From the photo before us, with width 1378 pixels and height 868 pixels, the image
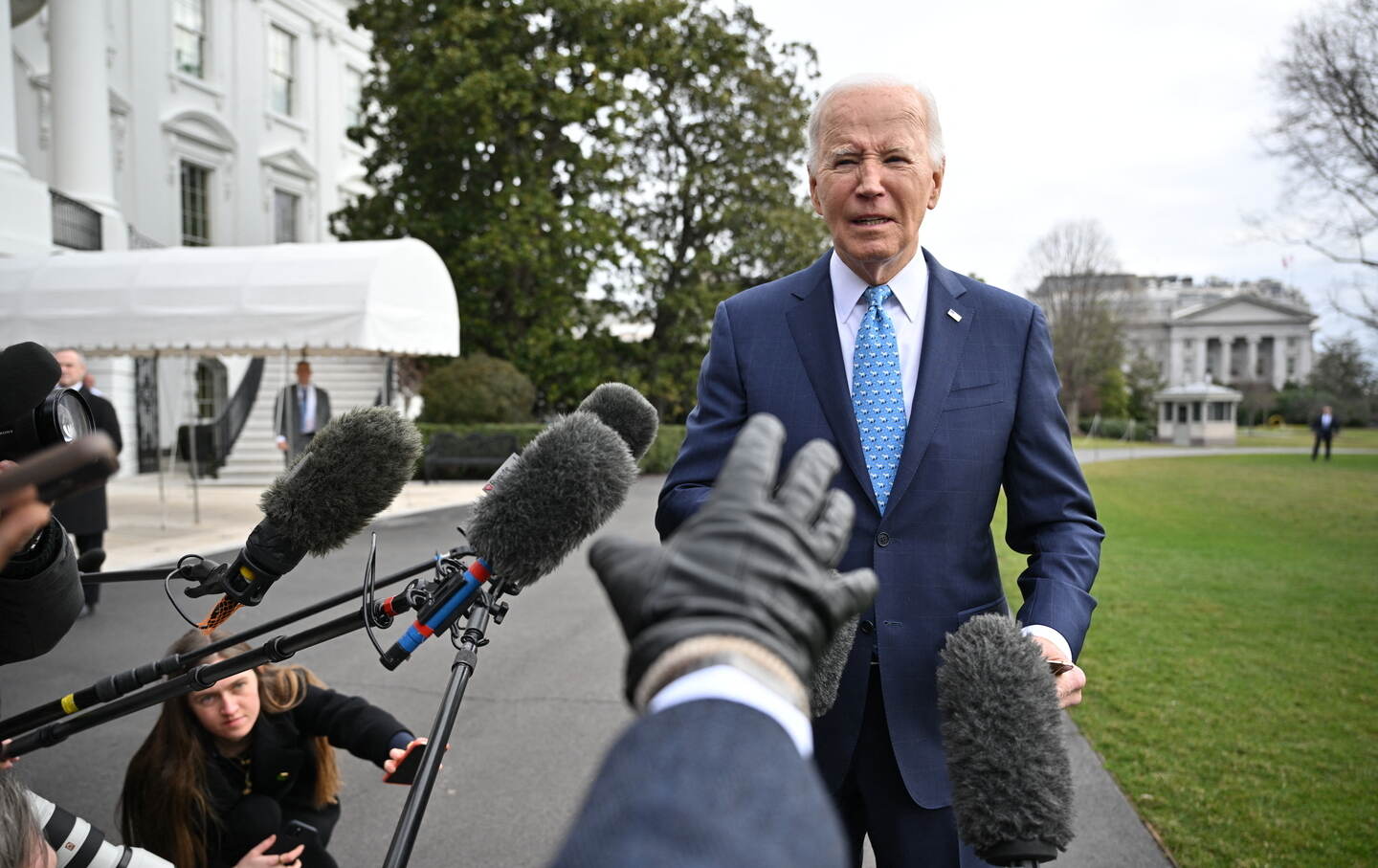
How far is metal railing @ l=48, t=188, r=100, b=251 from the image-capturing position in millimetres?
16875

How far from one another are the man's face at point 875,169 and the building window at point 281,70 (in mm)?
28213

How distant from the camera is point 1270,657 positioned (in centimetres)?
704

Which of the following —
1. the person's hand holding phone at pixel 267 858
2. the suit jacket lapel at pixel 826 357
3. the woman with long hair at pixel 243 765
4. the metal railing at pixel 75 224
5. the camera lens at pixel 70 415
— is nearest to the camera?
the camera lens at pixel 70 415

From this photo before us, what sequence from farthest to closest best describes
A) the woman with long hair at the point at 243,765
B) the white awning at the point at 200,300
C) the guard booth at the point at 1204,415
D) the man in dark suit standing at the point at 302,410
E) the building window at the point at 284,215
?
1. the guard booth at the point at 1204,415
2. the building window at the point at 284,215
3. the man in dark suit standing at the point at 302,410
4. the white awning at the point at 200,300
5. the woman with long hair at the point at 243,765

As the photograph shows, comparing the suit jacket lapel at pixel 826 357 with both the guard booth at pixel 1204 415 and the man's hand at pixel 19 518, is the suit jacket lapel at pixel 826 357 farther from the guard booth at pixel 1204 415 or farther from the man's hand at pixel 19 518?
the guard booth at pixel 1204 415

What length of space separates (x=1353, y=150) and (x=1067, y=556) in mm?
25555

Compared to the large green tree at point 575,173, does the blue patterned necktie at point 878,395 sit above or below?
below

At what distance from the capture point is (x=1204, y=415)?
4791cm

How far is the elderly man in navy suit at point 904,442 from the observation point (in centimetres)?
189

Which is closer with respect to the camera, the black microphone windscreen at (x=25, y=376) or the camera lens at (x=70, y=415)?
the black microphone windscreen at (x=25, y=376)

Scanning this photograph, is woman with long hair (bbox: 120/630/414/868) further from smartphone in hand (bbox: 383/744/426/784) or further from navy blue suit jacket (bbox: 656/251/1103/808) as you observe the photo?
navy blue suit jacket (bbox: 656/251/1103/808)

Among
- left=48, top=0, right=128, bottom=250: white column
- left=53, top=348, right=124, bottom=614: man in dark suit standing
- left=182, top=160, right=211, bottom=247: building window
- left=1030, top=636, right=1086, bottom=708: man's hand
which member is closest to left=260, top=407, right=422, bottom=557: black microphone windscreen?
left=1030, top=636, right=1086, bottom=708: man's hand

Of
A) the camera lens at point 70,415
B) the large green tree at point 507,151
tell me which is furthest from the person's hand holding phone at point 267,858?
the large green tree at point 507,151

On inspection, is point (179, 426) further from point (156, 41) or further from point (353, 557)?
point (353, 557)
